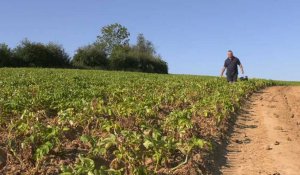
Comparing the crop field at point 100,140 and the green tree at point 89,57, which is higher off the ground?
the green tree at point 89,57

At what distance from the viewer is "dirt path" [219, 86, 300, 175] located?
7.61 meters

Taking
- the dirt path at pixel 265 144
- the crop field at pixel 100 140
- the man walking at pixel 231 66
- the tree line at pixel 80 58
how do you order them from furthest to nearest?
the tree line at pixel 80 58, the man walking at pixel 231 66, the dirt path at pixel 265 144, the crop field at pixel 100 140

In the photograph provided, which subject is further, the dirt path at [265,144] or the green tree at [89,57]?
the green tree at [89,57]

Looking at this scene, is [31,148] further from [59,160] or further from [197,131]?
[197,131]

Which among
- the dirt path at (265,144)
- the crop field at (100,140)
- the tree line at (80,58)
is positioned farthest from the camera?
the tree line at (80,58)

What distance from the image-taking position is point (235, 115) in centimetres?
1330

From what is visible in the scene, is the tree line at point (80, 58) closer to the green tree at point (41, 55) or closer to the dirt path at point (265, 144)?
the green tree at point (41, 55)

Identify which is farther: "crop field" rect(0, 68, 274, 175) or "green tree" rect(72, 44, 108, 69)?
"green tree" rect(72, 44, 108, 69)

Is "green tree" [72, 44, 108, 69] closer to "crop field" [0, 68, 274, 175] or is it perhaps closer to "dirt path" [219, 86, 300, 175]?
"dirt path" [219, 86, 300, 175]

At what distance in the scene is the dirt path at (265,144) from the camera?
25.0ft

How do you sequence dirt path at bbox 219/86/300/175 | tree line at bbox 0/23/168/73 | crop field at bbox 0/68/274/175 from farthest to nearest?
tree line at bbox 0/23/168/73
dirt path at bbox 219/86/300/175
crop field at bbox 0/68/274/175

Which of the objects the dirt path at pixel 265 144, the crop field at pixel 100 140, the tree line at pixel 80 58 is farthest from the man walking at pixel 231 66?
the tree line at pixel 80 58

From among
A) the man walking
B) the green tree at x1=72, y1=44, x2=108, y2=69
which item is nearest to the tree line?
the green tree at x1=72, y1=44, x2=108, y2=69

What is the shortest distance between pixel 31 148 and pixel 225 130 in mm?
5129
